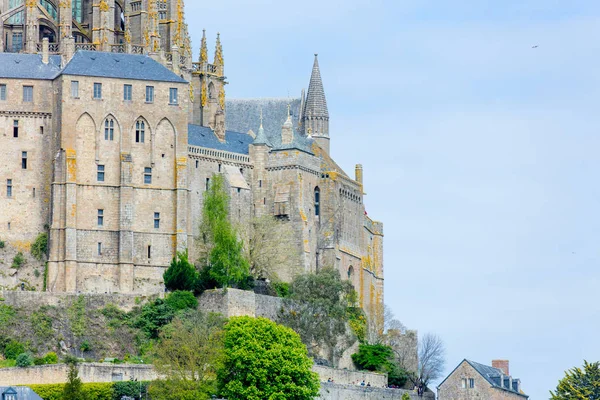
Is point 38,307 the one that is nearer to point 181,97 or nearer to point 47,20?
point 181,97

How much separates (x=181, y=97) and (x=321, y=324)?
52.3 ft

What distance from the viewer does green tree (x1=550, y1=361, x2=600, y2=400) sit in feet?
373

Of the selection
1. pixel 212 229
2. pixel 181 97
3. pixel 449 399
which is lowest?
pixel 449 399

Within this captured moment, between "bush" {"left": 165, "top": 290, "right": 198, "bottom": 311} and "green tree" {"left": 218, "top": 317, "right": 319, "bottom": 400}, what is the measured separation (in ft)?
25.9

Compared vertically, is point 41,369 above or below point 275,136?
below

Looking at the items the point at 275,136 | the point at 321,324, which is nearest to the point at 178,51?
the point at 275,136

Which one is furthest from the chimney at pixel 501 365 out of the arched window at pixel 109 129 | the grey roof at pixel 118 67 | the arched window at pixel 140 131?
the arched window at pixel 109 129

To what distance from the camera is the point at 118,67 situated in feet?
397

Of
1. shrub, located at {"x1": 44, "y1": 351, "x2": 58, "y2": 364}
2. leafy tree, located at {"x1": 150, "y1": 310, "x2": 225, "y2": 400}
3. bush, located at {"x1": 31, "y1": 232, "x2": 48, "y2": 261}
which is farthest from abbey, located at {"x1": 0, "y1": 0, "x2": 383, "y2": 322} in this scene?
leafy tree, located at {"x1": 150, "y1": 310, "x2": 225, "y2": 400}

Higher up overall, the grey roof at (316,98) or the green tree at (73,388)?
the grey roof at (316,98)

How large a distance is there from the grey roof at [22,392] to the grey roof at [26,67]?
87.5ft

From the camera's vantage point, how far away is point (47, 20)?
432 feet

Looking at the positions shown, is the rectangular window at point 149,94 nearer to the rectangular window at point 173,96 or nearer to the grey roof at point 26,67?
the rectangular window at point 173,96

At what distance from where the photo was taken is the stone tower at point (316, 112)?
136500mm
